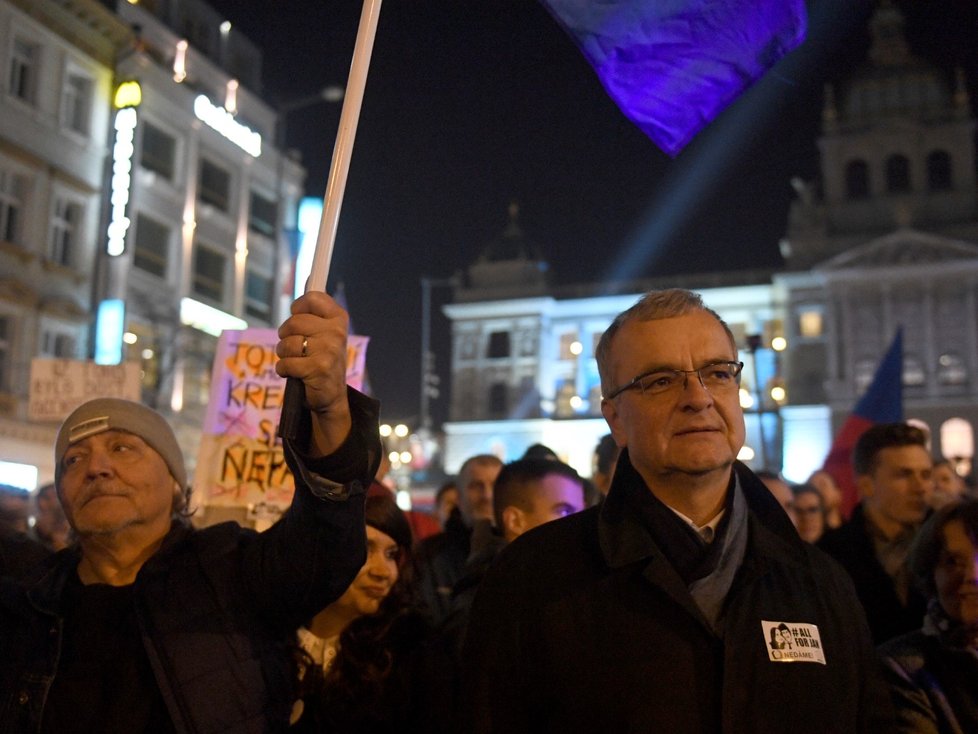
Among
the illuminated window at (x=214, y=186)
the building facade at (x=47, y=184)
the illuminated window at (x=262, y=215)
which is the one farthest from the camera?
the illuminated window at (x=262, y=215)

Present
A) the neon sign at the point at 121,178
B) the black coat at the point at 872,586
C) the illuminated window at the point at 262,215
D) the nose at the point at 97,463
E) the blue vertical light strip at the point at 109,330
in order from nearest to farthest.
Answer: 1. the nose at the point at 97,463
2. the black coat at the point at 872,586
3. the blue vertical light strip at the point at 109,330
4. the neon sign at the point at 121,178
5. the illuminated window at the point at 262,215

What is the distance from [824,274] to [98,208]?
36536mm

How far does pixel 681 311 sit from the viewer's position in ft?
9.07

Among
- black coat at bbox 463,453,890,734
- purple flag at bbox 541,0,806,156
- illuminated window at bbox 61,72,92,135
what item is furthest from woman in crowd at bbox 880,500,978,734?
illuminated window at bbox 61,72,92,135

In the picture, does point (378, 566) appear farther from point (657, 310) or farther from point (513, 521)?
point (657, 310)

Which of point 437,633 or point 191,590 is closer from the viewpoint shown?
point 191,590

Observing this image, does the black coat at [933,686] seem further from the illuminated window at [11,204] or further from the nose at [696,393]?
the illuminated window at [11,204]

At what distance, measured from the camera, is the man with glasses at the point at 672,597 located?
7.99ft

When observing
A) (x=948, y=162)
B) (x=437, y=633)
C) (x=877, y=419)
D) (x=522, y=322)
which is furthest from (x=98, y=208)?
→ (x=948, y=162)

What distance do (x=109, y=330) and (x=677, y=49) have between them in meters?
24.5

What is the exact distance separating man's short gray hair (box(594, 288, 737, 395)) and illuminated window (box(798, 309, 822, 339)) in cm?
5373

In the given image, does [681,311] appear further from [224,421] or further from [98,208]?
[98,208]

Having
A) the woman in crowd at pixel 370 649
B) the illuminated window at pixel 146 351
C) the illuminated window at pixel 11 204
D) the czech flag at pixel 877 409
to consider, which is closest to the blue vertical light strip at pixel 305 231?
the illuminated window at pixel 146 351

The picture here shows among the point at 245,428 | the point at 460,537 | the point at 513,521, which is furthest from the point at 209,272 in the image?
the point at 513,521
